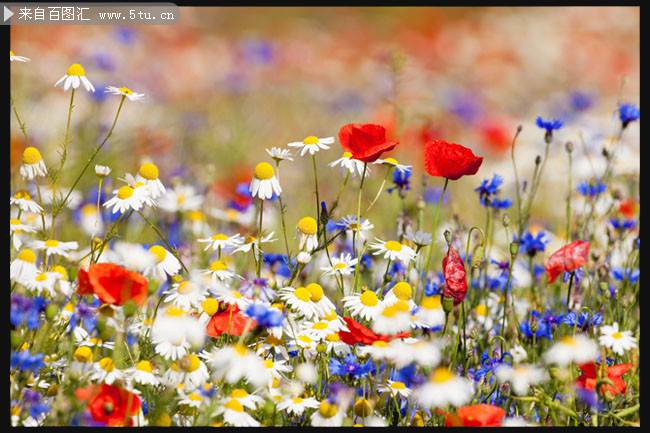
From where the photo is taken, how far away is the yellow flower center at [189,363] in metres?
1.52

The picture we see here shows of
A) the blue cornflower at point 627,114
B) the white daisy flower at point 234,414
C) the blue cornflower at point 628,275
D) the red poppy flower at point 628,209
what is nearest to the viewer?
the white daisy flower at point 234,414

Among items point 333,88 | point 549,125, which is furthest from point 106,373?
point 333,88

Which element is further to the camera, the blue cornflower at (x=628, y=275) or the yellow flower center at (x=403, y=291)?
the blue cornflower at (x=628, y=275)

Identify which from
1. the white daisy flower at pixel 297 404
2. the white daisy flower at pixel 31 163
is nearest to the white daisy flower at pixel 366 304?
the white daisy flower at pixel 297 404

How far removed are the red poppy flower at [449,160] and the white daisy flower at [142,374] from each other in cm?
75

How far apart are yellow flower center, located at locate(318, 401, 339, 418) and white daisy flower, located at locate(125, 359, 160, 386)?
1.09 ft

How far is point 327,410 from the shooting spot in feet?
5.27

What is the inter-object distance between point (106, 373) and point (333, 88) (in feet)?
23.2

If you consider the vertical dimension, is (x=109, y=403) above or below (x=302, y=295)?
below

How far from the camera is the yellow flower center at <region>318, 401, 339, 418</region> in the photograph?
1.60 meters

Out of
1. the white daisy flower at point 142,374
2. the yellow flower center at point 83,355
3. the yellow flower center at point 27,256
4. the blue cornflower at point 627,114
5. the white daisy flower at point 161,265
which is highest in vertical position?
the blue cornflower at point 627,114

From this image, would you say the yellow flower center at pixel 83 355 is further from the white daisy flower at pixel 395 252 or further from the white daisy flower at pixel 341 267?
the white daisy flower at pixel 395 252

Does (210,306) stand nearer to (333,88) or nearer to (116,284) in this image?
(116,284)
